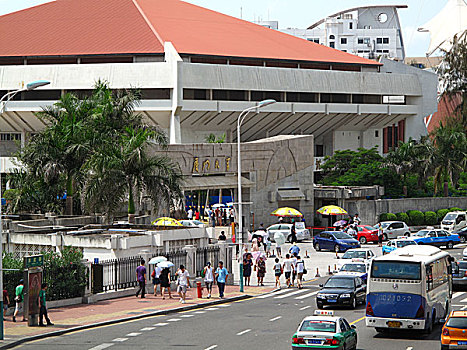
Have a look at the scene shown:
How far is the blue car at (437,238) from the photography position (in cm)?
5577

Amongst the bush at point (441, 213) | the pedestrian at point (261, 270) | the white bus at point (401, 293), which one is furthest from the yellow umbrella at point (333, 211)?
the white bus at point (401, 293)

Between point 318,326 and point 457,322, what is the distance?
404 centimetres

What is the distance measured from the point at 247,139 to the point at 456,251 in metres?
36.0

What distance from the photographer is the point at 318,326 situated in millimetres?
21219

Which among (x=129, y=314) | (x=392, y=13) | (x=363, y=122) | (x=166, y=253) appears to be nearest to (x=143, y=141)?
(x=166, y=253)

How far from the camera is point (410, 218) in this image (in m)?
70.7

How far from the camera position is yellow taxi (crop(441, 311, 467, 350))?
70.4ft

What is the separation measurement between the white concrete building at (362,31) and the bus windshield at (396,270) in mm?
145045

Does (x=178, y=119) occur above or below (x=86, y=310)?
above

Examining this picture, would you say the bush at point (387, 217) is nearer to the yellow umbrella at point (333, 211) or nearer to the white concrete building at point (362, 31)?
the yellow umbrella at point (333, 211)

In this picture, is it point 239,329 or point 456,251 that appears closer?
point 239,329

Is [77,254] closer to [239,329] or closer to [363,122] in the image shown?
[239,329]

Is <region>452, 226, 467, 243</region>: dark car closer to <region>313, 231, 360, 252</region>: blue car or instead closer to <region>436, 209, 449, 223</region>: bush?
<region>436, 209, 449, 223</region>: bush

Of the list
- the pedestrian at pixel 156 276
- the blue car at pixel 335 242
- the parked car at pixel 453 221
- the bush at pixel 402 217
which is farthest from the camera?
the bush at pixel 402 217
